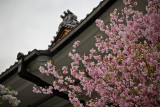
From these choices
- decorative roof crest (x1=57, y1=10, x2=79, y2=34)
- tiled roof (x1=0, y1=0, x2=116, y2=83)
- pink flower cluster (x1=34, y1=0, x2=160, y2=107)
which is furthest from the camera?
decorative roof crest (x1=57, y1=10, x2=79, y2=34)

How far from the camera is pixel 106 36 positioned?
18.5 feet

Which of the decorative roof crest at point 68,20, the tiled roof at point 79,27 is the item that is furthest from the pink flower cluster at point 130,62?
the decorative roof crest at point 68,20

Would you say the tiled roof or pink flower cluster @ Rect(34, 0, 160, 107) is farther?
the tiled roof

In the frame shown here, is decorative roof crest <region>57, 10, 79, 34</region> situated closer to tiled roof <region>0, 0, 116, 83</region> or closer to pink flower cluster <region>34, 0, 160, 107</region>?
tiled roof <region>0, 0, 116, 83</region>

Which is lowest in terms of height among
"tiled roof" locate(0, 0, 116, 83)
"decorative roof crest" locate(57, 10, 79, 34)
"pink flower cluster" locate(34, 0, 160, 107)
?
"pink flower cluster" locate(34, 0, 160, 107)

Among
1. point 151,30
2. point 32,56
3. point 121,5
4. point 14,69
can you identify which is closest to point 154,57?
point 151,30

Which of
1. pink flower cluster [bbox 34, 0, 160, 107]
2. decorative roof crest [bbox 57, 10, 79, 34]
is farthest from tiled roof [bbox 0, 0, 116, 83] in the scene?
decorative roof crest [bbox 57, 10, 79, 34]

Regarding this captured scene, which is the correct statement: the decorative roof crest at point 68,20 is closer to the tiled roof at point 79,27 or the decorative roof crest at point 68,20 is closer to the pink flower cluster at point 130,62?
the tiled roof at point 79,27

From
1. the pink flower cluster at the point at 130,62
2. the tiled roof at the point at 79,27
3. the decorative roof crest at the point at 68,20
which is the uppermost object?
the decorative roof crest at the point at 68,20

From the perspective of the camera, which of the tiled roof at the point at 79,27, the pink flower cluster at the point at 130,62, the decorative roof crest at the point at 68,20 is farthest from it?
the decorative roof crest at the point at 68,20

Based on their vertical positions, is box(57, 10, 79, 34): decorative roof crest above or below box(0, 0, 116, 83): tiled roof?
above

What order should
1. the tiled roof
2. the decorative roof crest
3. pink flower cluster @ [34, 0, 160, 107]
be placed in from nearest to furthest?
pink flower cluster @ [34, 0, 160, 107] → the tiled roof → the decorative roof crest

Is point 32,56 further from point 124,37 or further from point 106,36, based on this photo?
point 124,37

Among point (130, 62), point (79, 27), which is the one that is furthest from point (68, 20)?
point (130, 62)
